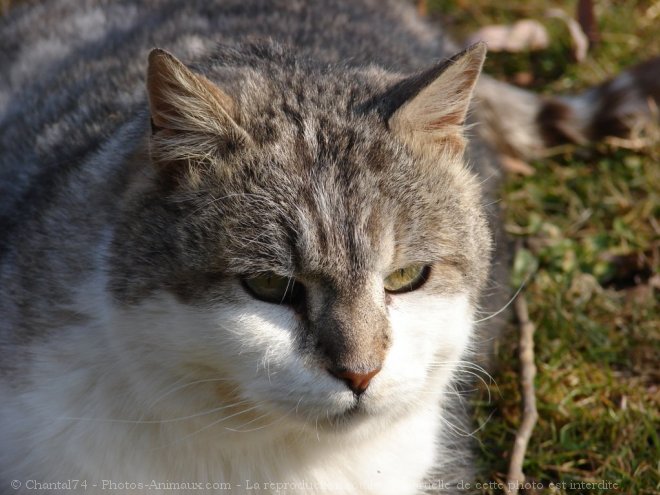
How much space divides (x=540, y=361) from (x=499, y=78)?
190 cm

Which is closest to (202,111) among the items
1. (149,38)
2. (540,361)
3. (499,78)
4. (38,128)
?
(38,128)

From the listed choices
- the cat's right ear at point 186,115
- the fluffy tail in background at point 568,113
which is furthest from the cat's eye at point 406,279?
the fluffy tail in background at point 568,113

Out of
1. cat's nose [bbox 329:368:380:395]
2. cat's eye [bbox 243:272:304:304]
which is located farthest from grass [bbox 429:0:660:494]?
cat's eye [bbox 243:272:304:304]

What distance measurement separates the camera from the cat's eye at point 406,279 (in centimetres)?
216

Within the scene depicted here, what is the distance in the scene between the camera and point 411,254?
2.15 metres

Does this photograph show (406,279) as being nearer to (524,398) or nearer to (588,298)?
(524,398)

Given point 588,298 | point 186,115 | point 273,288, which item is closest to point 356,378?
point 273,288

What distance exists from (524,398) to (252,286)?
130cm

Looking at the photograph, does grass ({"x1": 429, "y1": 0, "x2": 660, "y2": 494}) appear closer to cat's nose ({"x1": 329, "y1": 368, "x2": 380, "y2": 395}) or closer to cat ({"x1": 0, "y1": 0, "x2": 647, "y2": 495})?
cat ({"x1": 0, "y1": 0, "x2": 647, "y2": 495})

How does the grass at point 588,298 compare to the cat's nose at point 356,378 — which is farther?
the grass at point 588,298

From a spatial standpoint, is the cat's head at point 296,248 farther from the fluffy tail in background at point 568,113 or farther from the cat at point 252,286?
the fluffy tail in background at point 568,113

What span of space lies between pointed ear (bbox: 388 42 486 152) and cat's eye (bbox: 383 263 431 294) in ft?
1.08

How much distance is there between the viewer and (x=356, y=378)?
6.49 feet

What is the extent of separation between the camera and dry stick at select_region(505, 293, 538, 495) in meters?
2.70
